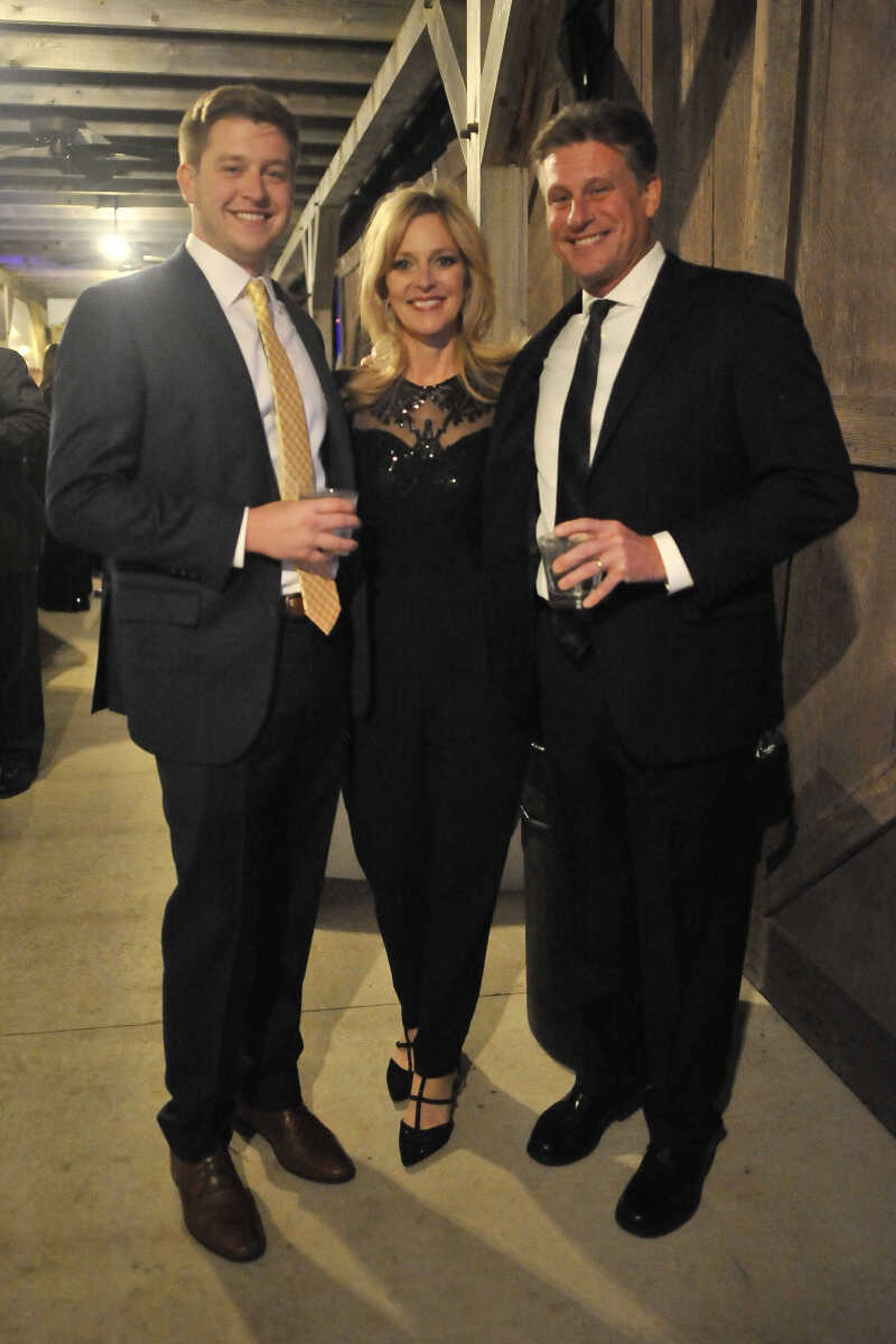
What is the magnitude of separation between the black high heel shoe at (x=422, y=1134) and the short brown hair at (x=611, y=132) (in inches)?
72.8

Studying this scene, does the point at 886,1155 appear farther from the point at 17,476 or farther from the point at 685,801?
the point at 17,476

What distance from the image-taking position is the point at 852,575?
2.60 meters

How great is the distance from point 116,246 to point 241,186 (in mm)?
12065

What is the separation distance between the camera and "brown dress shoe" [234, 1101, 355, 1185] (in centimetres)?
229

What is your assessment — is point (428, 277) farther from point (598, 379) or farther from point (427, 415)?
point (598, 379)

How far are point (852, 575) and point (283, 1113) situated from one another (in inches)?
67.4

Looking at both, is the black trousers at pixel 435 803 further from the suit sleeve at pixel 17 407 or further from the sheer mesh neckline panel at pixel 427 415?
the suit sleeve at pixel 17 407

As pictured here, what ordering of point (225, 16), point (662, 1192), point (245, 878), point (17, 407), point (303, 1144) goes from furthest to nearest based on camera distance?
point (225, 16)
point (17, 407)
point (303, 1144)
point (662, 1192)
point (245, 878)

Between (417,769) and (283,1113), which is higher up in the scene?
(417,769)

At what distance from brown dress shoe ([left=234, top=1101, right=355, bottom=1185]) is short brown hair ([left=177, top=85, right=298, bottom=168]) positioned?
1.83 m

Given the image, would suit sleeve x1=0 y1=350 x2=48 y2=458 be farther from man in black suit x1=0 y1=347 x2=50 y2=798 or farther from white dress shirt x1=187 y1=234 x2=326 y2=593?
white dress shirt x1=187 y1=234 x2=326 y2=593

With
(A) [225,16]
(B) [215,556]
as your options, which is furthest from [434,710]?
(A) [225,16]

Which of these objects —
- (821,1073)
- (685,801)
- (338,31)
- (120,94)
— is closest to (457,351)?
(685,801)

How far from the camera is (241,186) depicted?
1.91 metres
